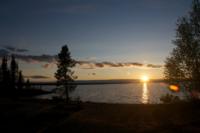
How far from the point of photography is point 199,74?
1076 inches

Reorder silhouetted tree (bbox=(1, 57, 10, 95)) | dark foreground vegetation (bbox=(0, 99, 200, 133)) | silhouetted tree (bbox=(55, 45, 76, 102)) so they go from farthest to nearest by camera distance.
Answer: silhouetted tree (bbox=(1, 57, 10, 95)) → silhouetted tree (bbox=(55, 45, 76, 102)) → dark foreground vegetation (bbox=(0, 99, 200, 133))

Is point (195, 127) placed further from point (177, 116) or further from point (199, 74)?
point (199, 74)

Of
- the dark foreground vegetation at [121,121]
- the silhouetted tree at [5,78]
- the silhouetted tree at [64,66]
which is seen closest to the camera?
the dark foreground vegetation at [121,121]

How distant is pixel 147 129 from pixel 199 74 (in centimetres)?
1080

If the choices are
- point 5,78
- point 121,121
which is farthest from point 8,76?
point 121,121

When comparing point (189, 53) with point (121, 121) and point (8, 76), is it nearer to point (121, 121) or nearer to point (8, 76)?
point (121, 121)

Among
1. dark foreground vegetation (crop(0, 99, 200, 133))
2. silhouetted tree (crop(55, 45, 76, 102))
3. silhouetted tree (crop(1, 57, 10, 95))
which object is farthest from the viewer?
silhouetted tree (crop(1, 57, 10, 95))

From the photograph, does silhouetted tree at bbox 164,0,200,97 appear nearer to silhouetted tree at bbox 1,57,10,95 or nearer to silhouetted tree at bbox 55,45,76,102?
silhouetted tree at bbox 55,45,76,102

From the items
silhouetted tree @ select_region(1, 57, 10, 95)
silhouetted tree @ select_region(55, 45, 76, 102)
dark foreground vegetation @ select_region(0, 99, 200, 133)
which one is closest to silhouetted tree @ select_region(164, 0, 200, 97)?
dark foreground vegetation @ select_region(0, 99, 200, 133)

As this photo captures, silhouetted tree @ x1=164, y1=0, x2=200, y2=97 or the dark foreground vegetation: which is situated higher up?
silhouetted tree @ x1=164, y1=0, x2=200, y2=97

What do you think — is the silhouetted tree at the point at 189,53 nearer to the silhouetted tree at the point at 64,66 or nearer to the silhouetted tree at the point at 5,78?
the silhouetted tree at the point at 64,66

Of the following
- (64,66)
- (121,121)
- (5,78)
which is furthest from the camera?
(5,78)

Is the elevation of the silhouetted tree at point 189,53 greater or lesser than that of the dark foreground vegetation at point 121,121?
greater

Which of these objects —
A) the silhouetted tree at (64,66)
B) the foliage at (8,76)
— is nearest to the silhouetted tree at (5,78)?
the foliage at (8,76)
